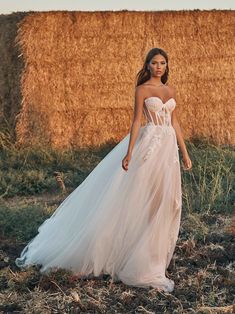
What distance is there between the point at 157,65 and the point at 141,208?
1.10 meters

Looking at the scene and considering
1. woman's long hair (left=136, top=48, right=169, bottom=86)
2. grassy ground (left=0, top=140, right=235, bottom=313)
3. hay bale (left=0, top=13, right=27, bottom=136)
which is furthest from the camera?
hay bale (left=0, top=13, right=27, bottom=136)

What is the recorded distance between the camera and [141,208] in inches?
230

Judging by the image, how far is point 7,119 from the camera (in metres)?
12.3

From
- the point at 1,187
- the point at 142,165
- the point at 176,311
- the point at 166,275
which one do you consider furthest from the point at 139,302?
the point at 1,187

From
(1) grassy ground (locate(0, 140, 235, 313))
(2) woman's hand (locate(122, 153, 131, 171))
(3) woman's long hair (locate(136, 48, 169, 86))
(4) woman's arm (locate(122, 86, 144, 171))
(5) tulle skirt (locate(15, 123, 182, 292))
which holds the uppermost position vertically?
(3) woman's long hair (locate(136, 48, 169, 86))

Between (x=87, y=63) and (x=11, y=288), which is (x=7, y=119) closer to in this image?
(x=87, y=63)

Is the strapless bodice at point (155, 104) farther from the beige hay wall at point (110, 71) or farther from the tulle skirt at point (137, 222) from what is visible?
the beige hay wall at point (110, 71)

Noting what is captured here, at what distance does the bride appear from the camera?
576 centimetres

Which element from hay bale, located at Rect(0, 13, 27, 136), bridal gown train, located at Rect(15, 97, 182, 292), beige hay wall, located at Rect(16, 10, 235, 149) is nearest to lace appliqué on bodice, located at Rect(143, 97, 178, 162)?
bridal gown train, located at Rect(15, 97, 182, 292)

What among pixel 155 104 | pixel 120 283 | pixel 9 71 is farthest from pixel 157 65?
pixel 9 71

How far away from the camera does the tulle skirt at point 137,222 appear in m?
5.75

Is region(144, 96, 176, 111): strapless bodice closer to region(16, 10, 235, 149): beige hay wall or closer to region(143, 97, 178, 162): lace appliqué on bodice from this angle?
region(143, 97, 178, 162): lace appliqué on bodice

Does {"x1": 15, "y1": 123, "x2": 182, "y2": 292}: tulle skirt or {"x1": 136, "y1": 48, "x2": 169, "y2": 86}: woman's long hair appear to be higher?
{"x1": 136, "y1": 48, "x2": 169, "y2": 86}: woman's long hair

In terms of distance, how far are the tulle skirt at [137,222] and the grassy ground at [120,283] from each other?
14 cm
